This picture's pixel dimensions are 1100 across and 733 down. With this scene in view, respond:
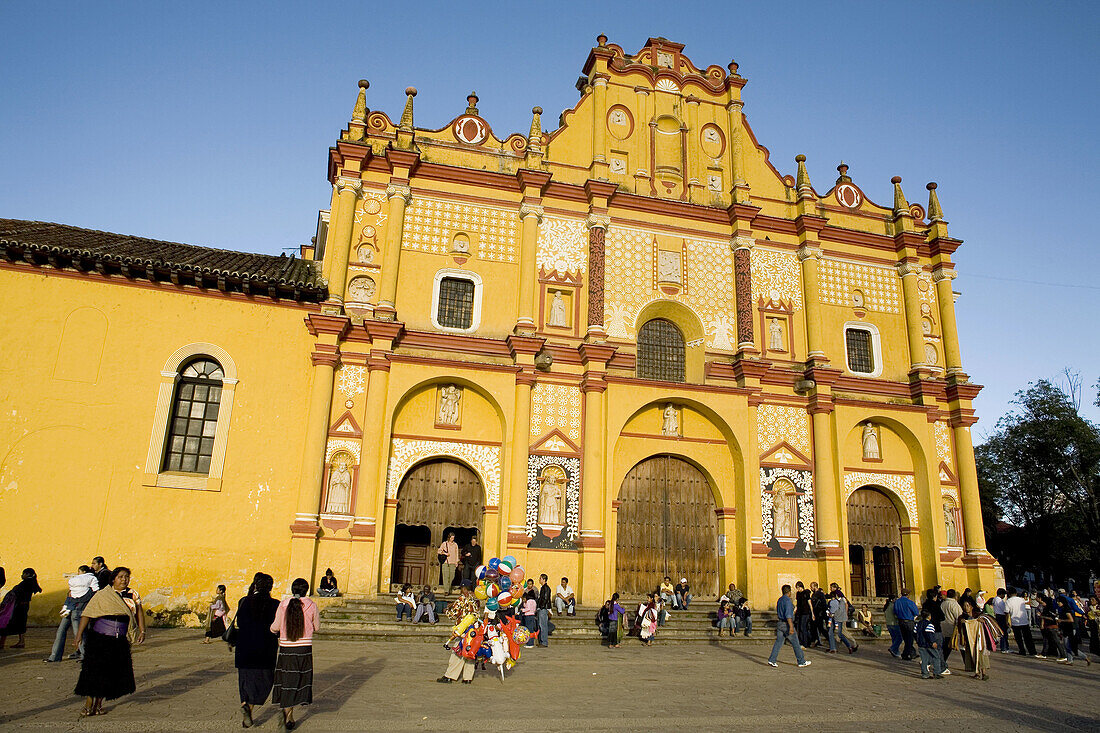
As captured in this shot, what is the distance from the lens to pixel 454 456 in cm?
1895

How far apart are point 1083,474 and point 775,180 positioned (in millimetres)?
19816

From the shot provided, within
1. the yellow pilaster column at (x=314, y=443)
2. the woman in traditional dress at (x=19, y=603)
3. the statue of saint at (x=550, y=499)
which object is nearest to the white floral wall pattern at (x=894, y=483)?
the statue of saint at (x=550, y=499)

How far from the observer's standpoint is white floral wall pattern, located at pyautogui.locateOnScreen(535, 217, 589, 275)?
821 inches

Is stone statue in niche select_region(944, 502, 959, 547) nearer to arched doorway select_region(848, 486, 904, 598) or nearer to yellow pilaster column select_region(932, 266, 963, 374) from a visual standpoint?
arched doorway select_region(848, 486, 904, 598)

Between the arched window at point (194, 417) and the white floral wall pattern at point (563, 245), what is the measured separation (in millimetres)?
9196

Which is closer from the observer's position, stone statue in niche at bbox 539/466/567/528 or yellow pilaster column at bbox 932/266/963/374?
stone statue in niche at bbox 539/466/567/528

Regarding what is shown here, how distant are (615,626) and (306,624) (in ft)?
30.5

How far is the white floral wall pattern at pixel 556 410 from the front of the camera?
19172mm

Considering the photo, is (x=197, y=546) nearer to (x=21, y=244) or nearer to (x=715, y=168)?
(x=21, y=244)

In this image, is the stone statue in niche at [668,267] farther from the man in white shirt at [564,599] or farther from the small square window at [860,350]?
the man in white shirt at [564,599]

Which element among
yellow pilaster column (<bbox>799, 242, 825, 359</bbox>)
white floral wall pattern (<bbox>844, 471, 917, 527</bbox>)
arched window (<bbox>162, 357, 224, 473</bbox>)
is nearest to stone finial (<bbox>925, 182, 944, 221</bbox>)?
yellow pilaster column (<bbox>799, 242, 825, 359</bbox>)

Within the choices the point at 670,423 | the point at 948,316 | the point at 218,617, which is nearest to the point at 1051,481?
the point at 948,316

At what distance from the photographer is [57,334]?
16875 mm

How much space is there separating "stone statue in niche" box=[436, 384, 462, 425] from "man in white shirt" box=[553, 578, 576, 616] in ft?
16.5
